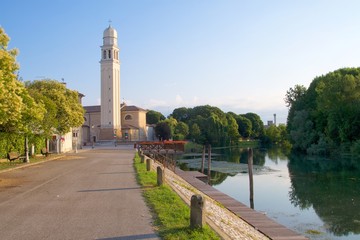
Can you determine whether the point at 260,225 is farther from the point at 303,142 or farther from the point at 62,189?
the point at 303,142

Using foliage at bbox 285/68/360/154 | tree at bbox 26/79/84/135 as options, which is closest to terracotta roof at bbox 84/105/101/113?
foliage at bbox 285/68/360/154

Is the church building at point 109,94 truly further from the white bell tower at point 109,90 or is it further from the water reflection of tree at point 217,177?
the water reflection of tree at point 217,177

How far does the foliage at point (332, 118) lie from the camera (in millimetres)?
53625

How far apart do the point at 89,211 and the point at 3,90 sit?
23.0ft

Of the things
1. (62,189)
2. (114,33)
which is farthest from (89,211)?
(114,33)

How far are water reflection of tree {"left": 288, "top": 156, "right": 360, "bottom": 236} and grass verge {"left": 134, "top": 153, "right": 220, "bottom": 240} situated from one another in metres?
6.48

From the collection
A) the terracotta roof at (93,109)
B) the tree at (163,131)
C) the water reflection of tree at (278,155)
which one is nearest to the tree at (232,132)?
the tree at (163,131)

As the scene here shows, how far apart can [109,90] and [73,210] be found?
75522 mm

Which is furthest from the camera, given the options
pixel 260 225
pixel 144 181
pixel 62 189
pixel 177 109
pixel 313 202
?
pixel 177 109

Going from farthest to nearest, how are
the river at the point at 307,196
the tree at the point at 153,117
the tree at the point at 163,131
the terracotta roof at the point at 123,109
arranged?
the tree at the point at 153,117, the terracotta roof at the point at 123,109, the tree at the point at 163,131, the river at the point at 307,196

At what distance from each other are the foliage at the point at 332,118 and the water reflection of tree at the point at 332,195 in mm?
20673

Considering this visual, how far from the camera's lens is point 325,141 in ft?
188

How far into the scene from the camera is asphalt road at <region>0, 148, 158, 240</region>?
27.5 feet

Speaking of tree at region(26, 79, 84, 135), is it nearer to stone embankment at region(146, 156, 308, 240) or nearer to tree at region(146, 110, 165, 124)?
stone embankment at region(146, 156, 308, 240)
